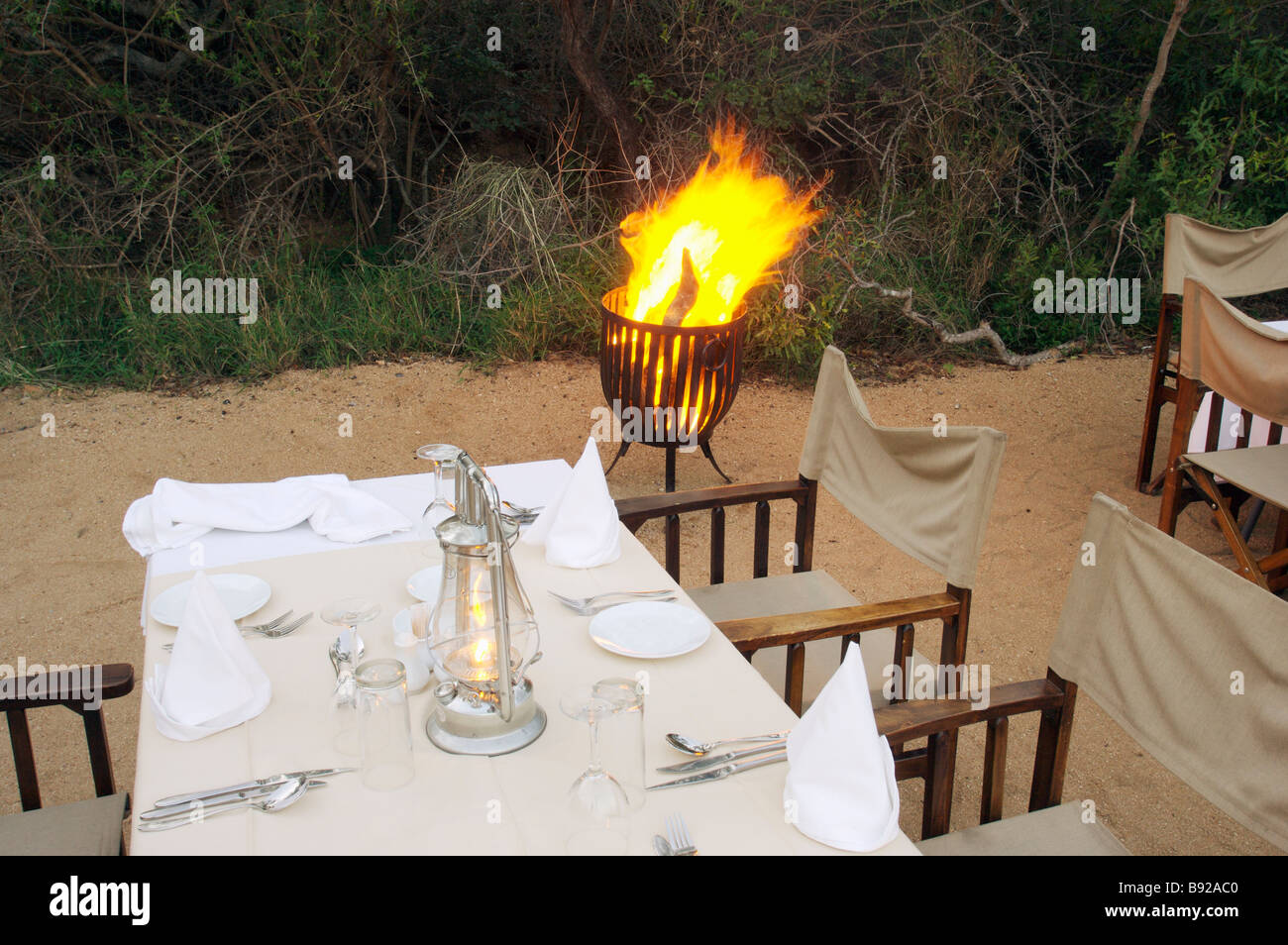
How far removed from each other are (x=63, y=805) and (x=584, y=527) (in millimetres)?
1080

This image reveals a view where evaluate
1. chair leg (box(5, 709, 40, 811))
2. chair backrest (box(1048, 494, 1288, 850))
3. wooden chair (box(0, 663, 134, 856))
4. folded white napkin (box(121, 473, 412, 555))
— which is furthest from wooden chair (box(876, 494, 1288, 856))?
chair leg (box(5, 709, 40, 811))

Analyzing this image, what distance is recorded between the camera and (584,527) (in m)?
2.20

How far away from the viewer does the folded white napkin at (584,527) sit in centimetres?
218

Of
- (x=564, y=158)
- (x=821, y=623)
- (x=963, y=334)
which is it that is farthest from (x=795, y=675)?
(x=564, y=158)

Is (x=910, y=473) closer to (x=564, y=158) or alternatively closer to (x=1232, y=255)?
(x=1232, y=255)

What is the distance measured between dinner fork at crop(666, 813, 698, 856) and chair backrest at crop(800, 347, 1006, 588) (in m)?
1.11

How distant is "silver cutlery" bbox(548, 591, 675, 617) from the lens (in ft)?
6.47

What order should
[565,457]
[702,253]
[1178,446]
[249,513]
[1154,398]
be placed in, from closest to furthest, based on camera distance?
[249,513], [1178,446], [1154,398], [702,253], [565,457]

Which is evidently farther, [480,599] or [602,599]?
[602,599]

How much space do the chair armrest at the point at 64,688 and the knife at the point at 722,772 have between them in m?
1.04

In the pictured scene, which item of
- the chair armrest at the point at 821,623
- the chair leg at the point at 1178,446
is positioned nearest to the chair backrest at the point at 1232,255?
the chair leg at the point at 1178,446

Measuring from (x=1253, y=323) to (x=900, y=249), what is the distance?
373cm

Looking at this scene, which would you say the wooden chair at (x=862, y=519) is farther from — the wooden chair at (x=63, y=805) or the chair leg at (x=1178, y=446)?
the chair leg at (x=1178, y=446)
